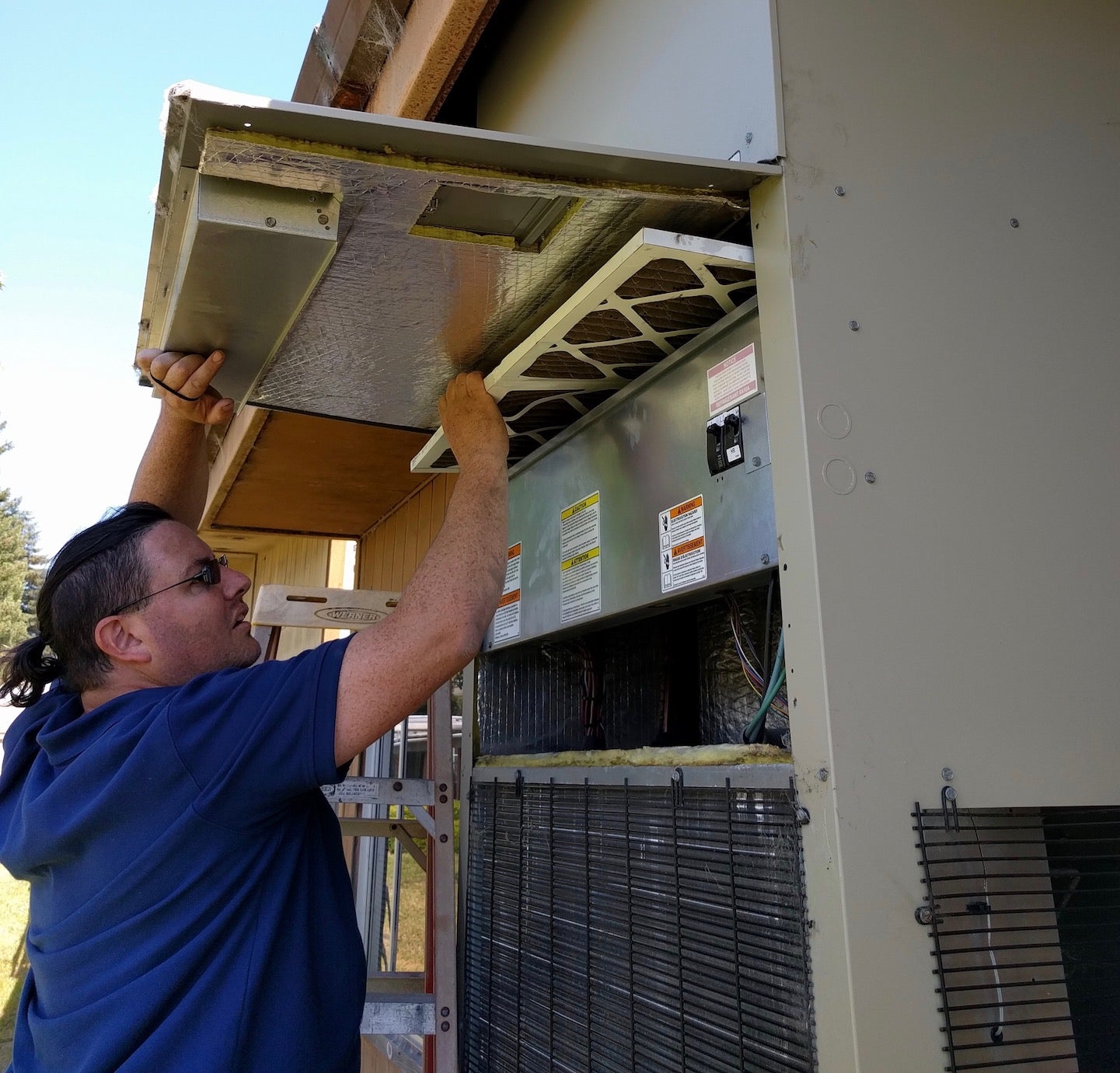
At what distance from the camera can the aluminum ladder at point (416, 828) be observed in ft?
6.95

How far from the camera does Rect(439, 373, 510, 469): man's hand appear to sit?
156 centimetres

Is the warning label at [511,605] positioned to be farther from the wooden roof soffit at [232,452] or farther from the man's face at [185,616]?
the wooden roof soffit at [232,452]

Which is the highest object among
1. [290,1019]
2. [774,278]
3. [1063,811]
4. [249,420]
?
[249,420]

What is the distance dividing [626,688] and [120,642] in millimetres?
1075

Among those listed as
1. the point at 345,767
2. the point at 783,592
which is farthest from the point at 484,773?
the point at 783,592

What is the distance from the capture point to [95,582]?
145cm

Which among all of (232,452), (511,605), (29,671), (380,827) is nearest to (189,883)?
(29,671)

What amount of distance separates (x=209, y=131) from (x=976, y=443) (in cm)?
106

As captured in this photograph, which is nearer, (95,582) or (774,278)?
(774,278)

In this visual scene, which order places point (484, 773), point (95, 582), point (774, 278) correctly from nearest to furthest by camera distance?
point (774, 278) < point (95, 582) < point (484, 773)

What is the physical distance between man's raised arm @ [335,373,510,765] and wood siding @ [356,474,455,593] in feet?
6.00

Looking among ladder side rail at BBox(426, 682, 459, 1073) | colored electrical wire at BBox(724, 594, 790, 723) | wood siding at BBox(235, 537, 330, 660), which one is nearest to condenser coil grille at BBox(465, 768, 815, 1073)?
ladder side rail at BBox(426, 682, 459, 1073)

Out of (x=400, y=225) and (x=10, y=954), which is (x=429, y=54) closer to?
(x=400, y=225)

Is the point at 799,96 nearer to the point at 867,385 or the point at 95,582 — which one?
the point at 867,385
